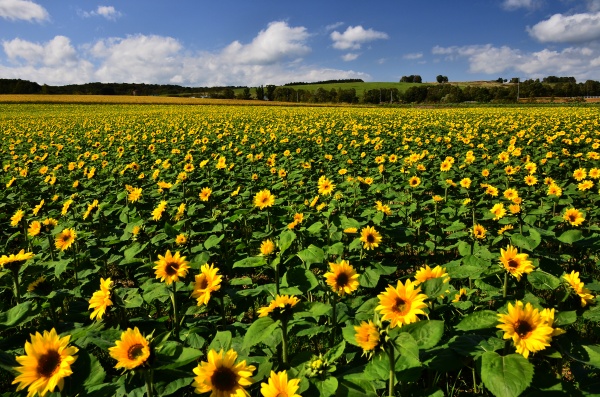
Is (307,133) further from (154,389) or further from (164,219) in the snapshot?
(154,389)

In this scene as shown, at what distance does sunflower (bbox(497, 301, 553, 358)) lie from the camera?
5.34 feet

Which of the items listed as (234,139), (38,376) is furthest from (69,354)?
(234,139)

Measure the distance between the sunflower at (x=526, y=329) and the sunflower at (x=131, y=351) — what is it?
1.65 meters


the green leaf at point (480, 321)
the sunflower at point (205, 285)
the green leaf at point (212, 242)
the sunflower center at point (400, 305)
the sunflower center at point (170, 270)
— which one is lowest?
the green leaf at point (212, 242)

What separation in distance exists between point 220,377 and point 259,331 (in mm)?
346

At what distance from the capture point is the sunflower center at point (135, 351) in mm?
1721

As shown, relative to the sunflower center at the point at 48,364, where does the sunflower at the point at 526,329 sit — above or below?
above

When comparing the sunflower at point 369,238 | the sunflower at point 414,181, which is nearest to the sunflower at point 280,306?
the sunflower at point 369,238

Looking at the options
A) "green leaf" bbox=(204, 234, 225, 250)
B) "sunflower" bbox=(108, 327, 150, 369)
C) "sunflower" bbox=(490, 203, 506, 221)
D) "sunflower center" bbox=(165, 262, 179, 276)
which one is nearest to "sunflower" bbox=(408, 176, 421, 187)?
"sunflower" bbox=(490, 203, 506, 221)

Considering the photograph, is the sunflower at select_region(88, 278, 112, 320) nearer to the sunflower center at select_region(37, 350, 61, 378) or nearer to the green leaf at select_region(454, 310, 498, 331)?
the sunflower center at select_region(37, 350, 61, 378)

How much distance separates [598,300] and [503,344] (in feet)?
2.60

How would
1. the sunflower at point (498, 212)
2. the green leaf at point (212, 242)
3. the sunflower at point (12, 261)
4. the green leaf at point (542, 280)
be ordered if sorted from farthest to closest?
the sunflower at point (498, 212) < the green leaf at point (212, 242) < the sunflower at point (12, 261) < the green leaf at point (542, 280)

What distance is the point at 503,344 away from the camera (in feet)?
5.89

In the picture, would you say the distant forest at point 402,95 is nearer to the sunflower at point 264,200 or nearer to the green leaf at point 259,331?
the sunflower at point 264,200
